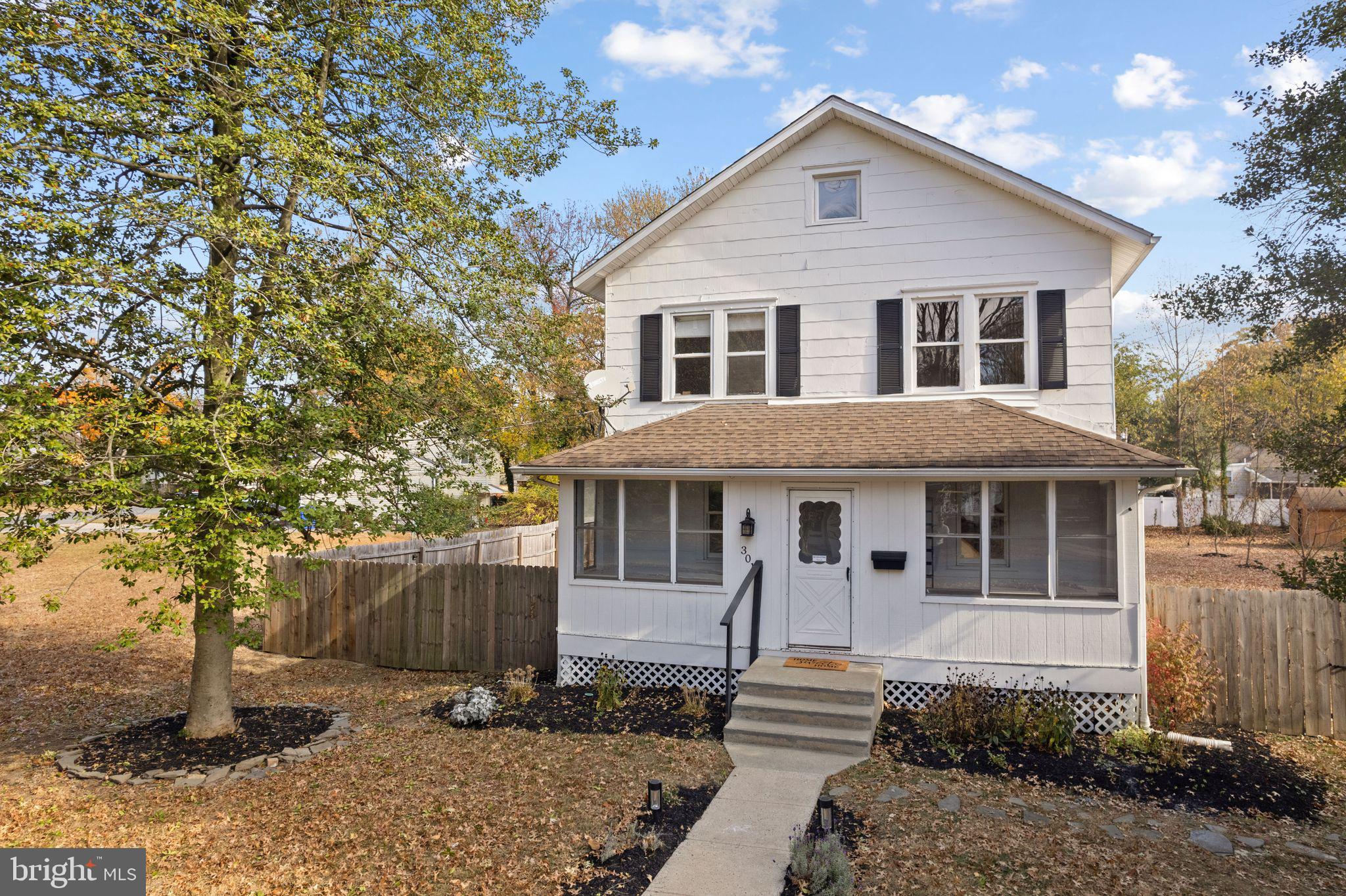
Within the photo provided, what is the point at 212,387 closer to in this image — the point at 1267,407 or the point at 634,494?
the point at 634,494

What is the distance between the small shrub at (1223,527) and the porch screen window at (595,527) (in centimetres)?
2627

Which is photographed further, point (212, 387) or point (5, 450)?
point (212, 387)

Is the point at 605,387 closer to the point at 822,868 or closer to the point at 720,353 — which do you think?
the point at 720,353

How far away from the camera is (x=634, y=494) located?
11641 millimetres

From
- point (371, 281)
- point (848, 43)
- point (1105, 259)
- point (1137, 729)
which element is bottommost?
point (1137, 729)

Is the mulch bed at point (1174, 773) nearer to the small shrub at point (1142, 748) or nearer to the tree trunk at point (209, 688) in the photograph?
the small shrub at point (1142, 748)

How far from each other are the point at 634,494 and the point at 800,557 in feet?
10.3

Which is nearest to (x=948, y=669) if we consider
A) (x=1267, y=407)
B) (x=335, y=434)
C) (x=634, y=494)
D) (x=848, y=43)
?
(x=634, y=494)

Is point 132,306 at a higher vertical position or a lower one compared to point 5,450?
higher

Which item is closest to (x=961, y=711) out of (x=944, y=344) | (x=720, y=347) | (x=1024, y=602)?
(x=1024, y=602)

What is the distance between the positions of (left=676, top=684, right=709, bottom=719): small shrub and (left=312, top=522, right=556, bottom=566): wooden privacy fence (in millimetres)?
4949

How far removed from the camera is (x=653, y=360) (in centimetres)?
1193

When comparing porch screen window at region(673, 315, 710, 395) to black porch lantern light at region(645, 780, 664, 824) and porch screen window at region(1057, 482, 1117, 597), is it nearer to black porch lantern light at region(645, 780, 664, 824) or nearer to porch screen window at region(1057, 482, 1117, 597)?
porch screen window at region(1057, 482, 1117, 597)

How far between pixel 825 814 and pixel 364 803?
4184 mm
